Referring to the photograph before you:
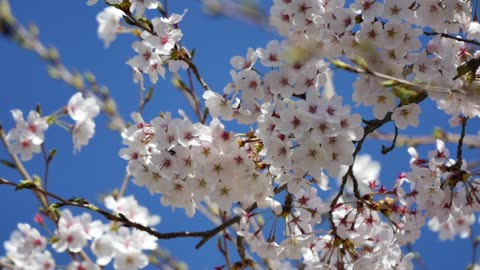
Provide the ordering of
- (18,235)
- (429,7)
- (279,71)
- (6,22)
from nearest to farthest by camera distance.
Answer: (279,71) < (429,7) < (18,235) < (6,22)

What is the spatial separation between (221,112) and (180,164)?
0.22m

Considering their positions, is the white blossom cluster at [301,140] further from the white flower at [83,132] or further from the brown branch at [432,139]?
the brown branch at [432,139]

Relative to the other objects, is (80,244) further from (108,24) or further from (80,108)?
(108,24)

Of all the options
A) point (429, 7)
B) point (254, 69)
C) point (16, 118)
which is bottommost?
point (16, 118)

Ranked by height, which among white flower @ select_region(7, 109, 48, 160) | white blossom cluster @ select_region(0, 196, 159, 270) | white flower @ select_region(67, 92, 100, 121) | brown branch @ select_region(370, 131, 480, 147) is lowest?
white blossom cluster @ select_region(0, 196, 159, 270)

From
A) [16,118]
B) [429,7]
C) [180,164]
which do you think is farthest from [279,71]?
[16,118]

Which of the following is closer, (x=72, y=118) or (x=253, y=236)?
(x=72, y=118)

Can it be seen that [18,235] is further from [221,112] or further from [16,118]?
[221,112]

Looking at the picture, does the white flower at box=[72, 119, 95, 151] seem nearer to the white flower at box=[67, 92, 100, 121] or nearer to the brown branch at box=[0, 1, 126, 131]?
the white flower at box=[67, 92, 100, 121]

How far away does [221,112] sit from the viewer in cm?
229

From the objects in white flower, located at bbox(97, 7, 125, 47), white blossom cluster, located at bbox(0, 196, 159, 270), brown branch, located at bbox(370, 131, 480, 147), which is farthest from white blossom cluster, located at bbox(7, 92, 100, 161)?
brown branch, located at bbox(370, 131, 480, 147)

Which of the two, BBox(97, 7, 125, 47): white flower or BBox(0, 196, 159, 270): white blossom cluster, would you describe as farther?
BBox(97, 7, 125, 47): white flower

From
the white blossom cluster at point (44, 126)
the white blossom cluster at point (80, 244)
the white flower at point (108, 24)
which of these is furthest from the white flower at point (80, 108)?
the white flower at point (108, 24)

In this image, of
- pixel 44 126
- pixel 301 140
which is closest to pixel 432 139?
pixel 301 140
